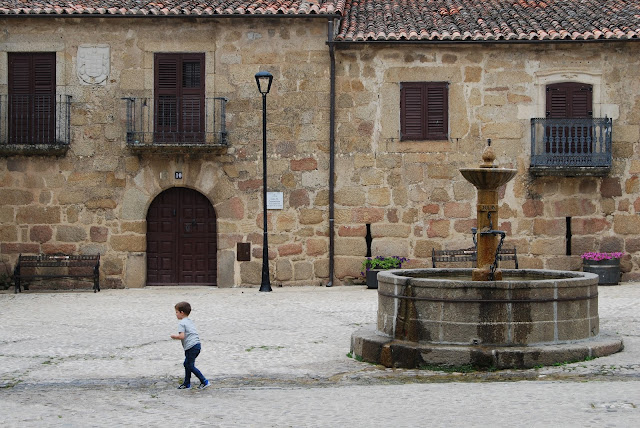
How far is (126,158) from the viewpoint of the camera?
19734 millimetres

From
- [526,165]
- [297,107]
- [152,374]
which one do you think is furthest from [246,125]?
[152,374]

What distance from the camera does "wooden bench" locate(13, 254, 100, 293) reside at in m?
19.3

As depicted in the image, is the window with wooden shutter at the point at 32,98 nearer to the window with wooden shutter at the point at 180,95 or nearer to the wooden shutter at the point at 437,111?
the window with wooden shutter at the point at 180,95

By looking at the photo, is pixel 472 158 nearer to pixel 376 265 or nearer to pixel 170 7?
pixel 376 265

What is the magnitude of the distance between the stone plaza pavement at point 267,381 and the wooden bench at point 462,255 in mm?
4600

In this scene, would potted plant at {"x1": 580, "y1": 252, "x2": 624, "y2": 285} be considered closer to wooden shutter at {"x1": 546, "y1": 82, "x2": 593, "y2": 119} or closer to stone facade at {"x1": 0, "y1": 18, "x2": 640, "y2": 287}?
stone facade at {"x1": 0, "y1": 18, "x2": 640, "y2": 287}

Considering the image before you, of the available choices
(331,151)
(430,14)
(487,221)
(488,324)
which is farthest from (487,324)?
(430,14)

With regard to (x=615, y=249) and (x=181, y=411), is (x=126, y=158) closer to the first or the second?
(x=615, y=249)

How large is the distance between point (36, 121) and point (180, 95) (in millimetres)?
2796

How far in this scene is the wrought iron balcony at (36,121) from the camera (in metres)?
19.7

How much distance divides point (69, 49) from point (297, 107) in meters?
4.50

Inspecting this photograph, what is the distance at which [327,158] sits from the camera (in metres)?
19.7

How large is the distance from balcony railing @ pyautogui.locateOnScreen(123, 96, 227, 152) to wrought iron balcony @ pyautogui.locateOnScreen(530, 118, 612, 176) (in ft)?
19.6

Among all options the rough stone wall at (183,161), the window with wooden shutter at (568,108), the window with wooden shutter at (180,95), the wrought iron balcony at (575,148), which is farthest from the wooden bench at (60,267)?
the window with wooden shutter at (568,108)
